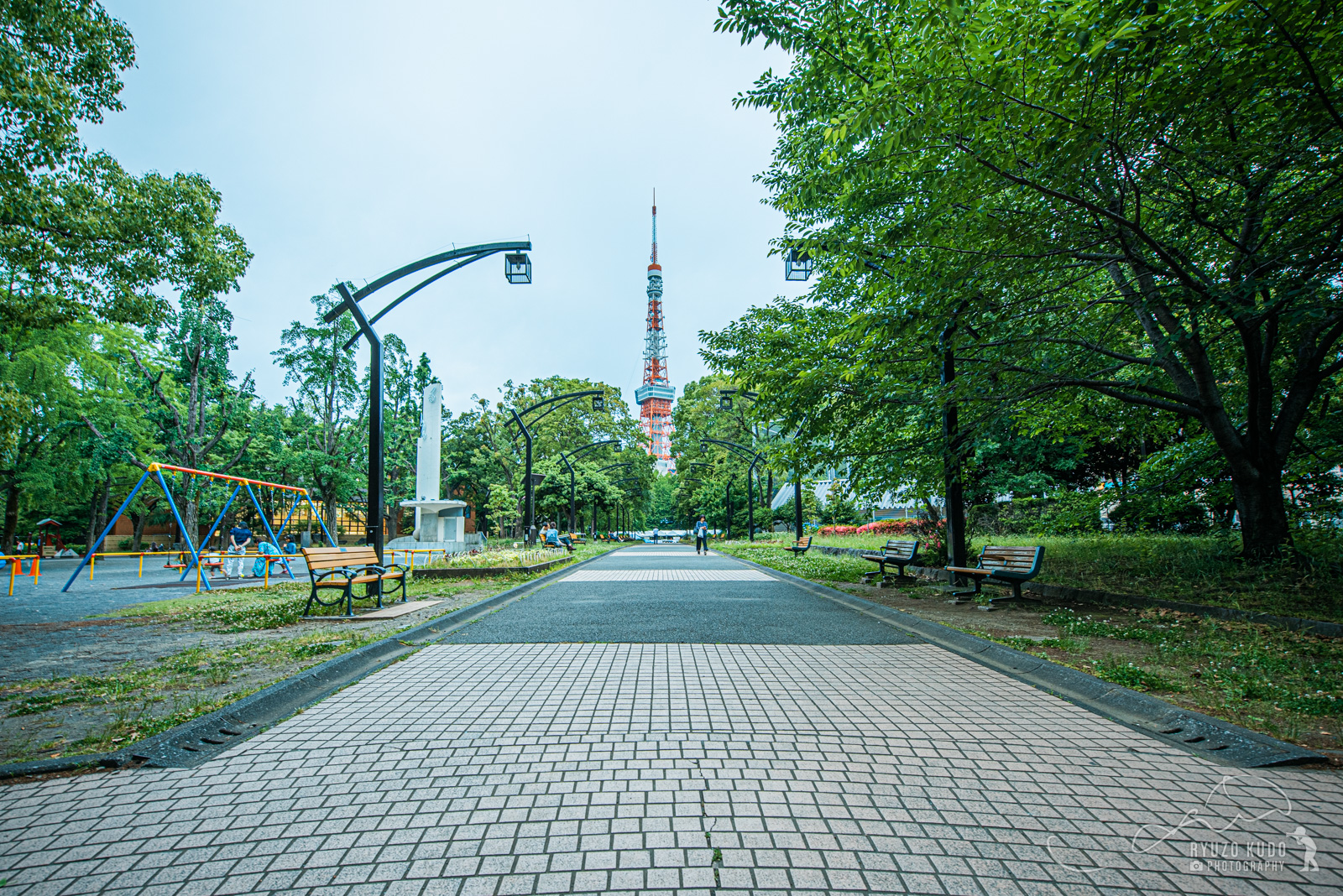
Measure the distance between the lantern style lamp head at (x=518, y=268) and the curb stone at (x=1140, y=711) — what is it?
867 centimetres

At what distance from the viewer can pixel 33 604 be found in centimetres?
1075

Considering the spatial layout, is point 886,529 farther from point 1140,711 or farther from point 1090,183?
point 1140,711

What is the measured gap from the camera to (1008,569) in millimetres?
9219

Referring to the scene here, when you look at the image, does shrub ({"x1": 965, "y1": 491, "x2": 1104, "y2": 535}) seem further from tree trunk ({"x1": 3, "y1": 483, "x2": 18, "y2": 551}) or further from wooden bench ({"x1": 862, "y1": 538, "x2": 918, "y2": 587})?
tree trunk ({"x1": 3, "y1": 483, "x2": 18, "y2": 551})

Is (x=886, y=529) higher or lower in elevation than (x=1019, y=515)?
lower

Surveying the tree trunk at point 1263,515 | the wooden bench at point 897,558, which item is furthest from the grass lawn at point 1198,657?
the wooden bench at point 897,558

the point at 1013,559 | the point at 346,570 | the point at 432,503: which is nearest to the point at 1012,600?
the point at 1013,559

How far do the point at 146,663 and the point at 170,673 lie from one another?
742mm

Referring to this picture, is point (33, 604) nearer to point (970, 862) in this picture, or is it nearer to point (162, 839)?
point (162, 839)

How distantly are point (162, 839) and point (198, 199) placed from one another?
13831 millimetres

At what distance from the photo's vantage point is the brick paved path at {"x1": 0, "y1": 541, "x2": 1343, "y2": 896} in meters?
2.36

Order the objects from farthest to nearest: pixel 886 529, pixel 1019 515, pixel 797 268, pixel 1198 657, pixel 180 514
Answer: pixel 886 529 < pixel 1019 515 < pixel 180 514 < pixel 797 268 < pixel 1198 657

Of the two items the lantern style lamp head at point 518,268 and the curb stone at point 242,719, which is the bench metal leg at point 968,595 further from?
the lantern style lamp head at point 518,268

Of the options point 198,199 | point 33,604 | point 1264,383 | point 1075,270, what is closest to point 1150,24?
point 1075,270
